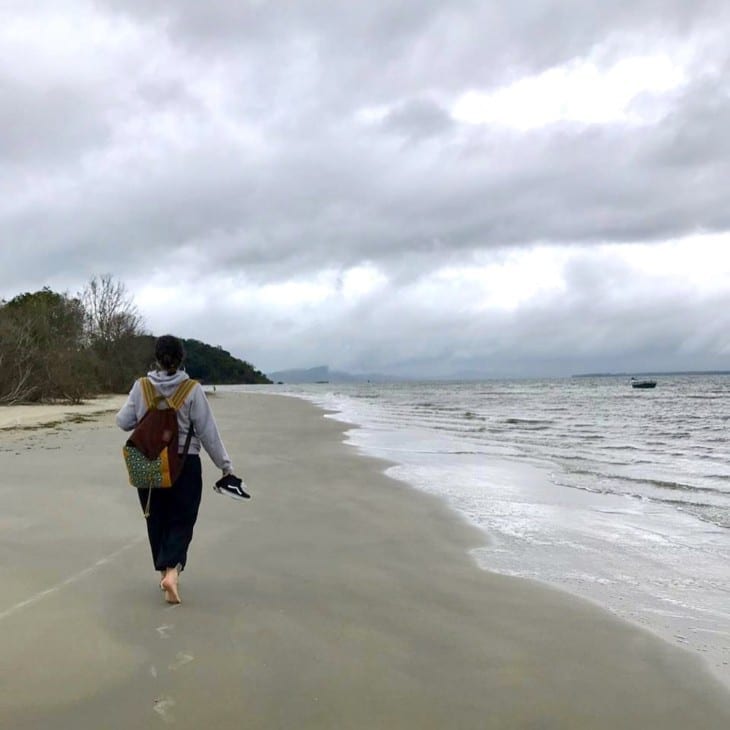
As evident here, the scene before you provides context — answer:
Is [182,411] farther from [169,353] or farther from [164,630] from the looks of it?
[164,630]

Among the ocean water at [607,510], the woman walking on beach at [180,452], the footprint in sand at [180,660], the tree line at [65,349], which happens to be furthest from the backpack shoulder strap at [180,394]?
the tree line at [65,349]

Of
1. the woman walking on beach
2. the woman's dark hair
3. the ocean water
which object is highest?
the woman's dark hair

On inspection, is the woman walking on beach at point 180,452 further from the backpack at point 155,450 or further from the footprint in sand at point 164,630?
the footprint in sand at point 164,630

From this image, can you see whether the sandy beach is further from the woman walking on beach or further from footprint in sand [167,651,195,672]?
the woman walking on beach

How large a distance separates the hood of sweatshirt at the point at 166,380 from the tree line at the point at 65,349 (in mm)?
17431

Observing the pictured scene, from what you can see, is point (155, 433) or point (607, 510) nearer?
point (155, 433)

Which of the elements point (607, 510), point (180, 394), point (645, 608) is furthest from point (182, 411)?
point (607, 510)

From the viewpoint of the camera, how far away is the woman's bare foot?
4184 millimetres

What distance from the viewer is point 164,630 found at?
12.3 feet

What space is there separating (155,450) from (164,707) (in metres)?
1.63

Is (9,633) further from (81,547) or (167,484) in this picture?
(81,547)

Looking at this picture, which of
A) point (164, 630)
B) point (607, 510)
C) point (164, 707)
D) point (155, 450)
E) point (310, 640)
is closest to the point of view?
point (164, 707)

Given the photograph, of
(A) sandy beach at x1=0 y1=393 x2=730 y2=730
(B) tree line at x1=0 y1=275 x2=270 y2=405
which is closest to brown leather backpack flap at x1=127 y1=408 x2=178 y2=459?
(A) sandy beach at x1=0 y1=393 x2=730 y2=730

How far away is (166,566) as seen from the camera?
4.25 metres
